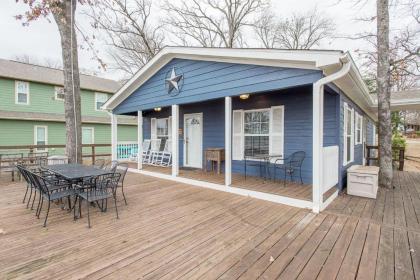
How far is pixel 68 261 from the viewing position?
226 centimetres

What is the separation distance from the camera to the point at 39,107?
1245 centimetres

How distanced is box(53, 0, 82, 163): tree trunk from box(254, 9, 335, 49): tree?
13.2 metres

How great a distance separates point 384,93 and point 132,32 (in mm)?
13794

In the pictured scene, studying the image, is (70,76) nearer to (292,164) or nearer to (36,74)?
(292,164)

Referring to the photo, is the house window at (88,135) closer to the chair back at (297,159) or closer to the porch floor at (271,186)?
the porch floor at (271,186)

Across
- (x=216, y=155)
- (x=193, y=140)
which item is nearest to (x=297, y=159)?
(x=216, y=155)

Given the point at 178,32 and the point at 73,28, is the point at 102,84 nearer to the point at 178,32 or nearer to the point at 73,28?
the point at 178,32

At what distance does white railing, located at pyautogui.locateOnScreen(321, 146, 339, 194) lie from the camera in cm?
401

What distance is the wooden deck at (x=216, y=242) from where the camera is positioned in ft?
6.95

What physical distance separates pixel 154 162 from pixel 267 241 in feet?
21.9

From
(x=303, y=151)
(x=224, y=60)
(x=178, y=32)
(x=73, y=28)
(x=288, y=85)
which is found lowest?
(x=303, y=151)

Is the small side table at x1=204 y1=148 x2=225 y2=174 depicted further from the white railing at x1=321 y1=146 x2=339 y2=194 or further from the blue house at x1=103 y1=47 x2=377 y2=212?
the white railing at x1=321 y1=146 x2=339 y2=194

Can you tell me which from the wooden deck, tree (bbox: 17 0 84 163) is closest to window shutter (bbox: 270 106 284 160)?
the wooden deck

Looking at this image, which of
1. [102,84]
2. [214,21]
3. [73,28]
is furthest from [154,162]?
[214,21]
